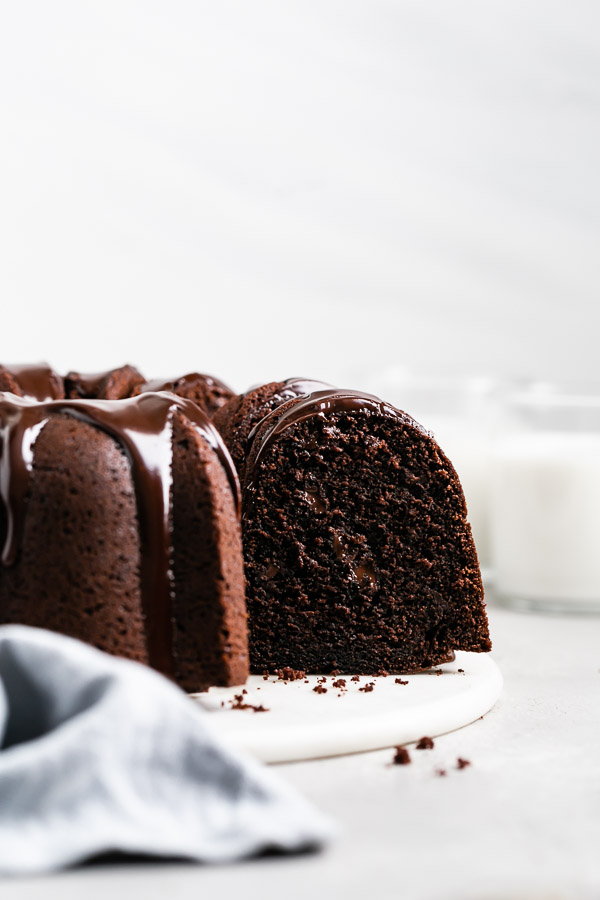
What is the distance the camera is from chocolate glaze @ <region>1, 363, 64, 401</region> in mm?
3014

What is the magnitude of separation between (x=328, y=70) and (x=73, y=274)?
1705mm

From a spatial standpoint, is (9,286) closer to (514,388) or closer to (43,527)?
(514,388)

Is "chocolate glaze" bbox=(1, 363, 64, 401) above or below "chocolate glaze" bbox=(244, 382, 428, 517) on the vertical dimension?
above

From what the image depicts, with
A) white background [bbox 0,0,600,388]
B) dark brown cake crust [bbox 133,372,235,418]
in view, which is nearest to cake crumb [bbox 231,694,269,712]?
dark brown cake crust [bbox 133,372,235,418]

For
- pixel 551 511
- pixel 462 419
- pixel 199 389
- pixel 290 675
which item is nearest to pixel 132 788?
pixel 290 675

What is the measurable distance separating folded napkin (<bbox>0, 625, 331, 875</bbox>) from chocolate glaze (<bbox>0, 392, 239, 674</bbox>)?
37cm

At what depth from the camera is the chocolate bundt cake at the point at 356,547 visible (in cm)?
248

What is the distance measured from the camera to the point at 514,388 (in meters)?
4.31

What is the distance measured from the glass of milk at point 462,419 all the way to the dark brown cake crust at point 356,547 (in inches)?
76.1

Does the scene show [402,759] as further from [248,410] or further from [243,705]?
[248,410]

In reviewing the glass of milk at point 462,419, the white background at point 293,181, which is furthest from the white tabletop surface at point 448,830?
the white background at point 293,181

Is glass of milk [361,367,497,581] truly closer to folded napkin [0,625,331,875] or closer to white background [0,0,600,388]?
white background [0,0,600,388]

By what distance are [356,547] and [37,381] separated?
1.18 metres

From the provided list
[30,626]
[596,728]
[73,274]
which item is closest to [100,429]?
[30,626]
